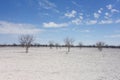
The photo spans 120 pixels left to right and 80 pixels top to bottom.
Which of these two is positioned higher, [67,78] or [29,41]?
[29,41]

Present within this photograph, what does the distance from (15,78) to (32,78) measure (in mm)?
1215

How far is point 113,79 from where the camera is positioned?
13.4 meters

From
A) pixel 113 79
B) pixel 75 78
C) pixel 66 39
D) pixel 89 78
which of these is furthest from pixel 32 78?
pixel 66 39

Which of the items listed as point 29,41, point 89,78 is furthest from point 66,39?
point 89,78

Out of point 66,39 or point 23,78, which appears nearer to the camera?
point 23,78

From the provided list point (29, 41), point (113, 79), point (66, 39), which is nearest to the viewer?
point (113, 79)

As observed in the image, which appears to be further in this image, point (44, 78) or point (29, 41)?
point (29, 41)

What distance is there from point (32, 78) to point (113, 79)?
229 inches

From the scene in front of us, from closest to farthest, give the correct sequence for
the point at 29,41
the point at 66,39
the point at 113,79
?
the point at 113,79 < the point at 29,41 < the point at 66,39

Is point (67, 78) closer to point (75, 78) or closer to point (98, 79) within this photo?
point (75, 78)

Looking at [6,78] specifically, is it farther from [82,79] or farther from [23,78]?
[82,79]

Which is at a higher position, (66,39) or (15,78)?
(66,39)

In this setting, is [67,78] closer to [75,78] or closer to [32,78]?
[75,78]

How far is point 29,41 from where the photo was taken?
6550cm
